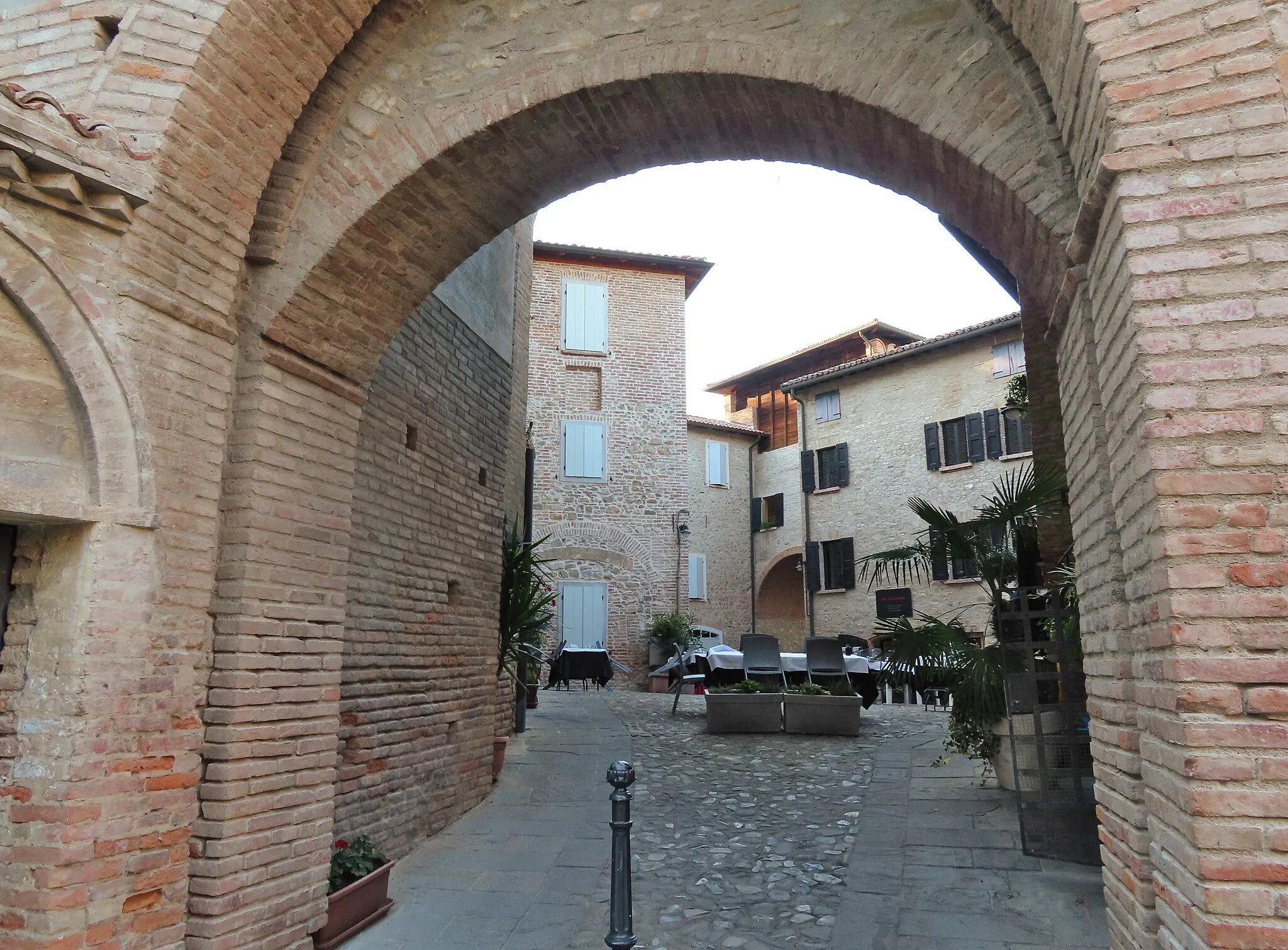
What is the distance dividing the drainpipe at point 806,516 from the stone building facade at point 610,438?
10.5 feet

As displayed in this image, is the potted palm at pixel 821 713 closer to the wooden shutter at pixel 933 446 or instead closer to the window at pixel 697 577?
the wooden shutter at pixel 933 446

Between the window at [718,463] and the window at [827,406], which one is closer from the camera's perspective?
the window at [827,406]

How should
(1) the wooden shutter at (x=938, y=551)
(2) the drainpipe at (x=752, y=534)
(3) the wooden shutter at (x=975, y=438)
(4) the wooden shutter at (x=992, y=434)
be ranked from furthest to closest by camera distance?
(2) the drainpipe at (x=752, y=534) → (3) the wooden shutter at (x=975, y=438) → (4) the wooden shutter at (x=992, y=434) → (1) the wooden shutter at (x=938, y=551)

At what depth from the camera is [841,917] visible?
4.73 m

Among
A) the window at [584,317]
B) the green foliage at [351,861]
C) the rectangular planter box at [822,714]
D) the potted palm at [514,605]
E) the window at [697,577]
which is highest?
the window at [584,317]

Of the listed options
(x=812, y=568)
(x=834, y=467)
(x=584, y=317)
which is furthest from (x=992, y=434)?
(x=584, y=317)

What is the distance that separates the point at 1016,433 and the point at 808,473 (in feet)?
17.7

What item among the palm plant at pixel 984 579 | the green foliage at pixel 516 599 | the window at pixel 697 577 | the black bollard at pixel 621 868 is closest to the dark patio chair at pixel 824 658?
the green foliage at pixel 516 599

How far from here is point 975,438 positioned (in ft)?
63.2

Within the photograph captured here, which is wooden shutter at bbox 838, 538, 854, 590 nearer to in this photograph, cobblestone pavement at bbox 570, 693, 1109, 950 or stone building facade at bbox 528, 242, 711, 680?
stone building facade at bbox 528, 242, 711, 680

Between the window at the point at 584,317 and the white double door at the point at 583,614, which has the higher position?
the window at the point at 584,317

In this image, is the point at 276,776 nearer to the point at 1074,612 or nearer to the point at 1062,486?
the point at 1074,612

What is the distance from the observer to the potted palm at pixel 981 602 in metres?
6.32

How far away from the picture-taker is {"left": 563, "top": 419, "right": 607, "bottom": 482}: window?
19.8 metres
